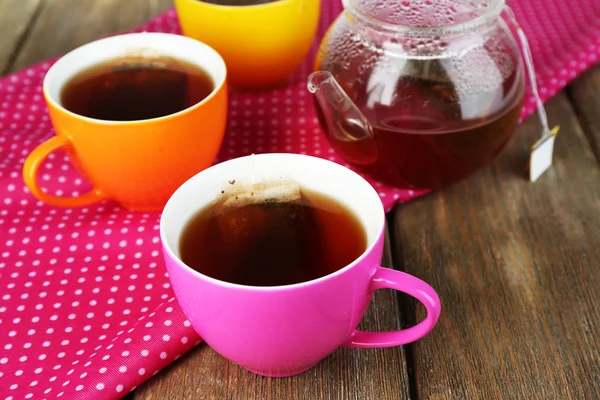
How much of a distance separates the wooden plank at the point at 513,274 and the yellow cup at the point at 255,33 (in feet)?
0.96

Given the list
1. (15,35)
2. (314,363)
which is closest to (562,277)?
(314,363)

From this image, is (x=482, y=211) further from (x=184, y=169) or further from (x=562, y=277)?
(x=184, y=169)

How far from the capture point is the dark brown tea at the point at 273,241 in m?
0.55

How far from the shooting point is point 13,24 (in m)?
1.17

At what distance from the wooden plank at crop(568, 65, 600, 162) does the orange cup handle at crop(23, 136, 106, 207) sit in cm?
62

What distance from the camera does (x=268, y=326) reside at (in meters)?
0.48

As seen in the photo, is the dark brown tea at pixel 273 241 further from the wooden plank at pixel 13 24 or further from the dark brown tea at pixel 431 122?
the wooden plank at pixel 13 24

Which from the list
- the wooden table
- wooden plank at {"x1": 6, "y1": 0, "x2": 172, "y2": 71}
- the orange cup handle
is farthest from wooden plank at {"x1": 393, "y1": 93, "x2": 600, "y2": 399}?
wooden plank at {"x1": 6, "y1": 0, "x2": 172, "y2": 71}

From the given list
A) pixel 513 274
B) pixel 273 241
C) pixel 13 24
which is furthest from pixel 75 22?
pixel 513 274

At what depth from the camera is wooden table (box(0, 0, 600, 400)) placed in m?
0.57

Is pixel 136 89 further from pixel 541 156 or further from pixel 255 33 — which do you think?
pixel 541 156

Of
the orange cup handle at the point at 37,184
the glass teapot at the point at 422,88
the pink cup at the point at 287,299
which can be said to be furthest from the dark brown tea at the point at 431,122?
the orange cup handle at the point at 37,184

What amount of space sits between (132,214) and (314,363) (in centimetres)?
32

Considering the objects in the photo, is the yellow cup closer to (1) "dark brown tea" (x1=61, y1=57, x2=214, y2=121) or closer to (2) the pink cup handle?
(1) "dark brown tea" (x1=61, y1=57, x2=214, y2=121)
